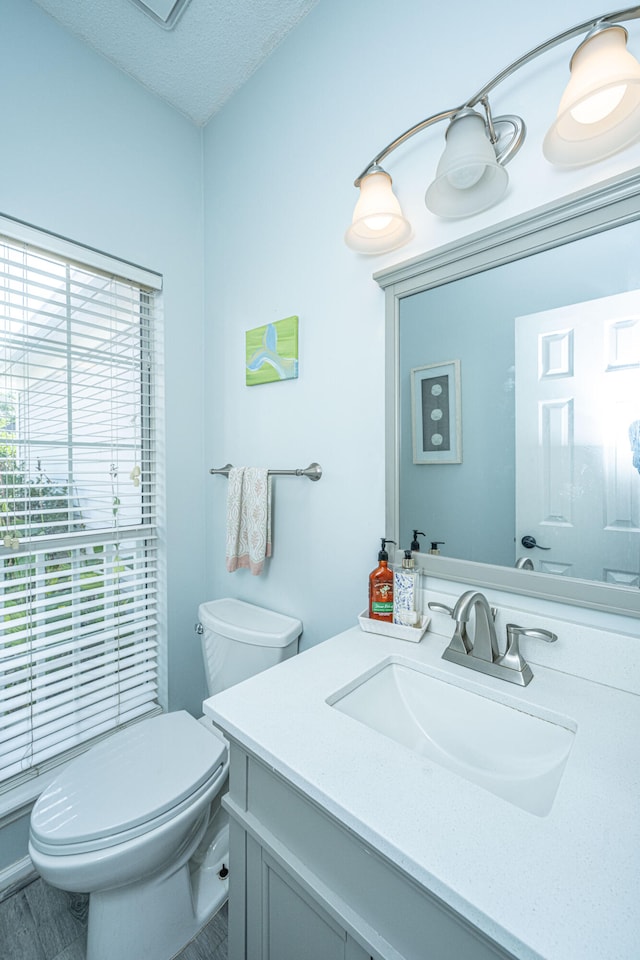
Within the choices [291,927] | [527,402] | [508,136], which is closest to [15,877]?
[291,927]

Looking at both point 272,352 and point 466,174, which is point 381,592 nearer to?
point 272,352

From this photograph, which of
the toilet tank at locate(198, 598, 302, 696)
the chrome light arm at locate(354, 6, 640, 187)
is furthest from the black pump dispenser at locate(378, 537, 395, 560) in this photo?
the chrome light arm at locate(354, 6, 640, 187)

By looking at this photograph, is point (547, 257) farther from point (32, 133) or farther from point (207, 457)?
point (32, 133)

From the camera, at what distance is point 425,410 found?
3.57 ft

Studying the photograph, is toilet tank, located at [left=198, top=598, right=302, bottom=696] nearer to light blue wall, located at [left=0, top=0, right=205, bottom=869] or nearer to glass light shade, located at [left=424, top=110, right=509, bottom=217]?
light blue wall, located at [left=0, top=0, right=205, bottom=869]

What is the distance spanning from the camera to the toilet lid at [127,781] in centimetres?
94

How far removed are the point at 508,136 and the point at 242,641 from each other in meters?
1.51

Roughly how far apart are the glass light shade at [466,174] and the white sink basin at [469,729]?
3.53 feet

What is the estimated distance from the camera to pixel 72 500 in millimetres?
1405

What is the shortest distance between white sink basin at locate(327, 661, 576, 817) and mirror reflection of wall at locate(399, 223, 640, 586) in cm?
31

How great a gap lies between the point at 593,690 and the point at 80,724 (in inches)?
61.2

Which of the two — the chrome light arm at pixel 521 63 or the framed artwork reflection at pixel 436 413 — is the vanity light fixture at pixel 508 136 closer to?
the chrome light arm at pixel 521 63

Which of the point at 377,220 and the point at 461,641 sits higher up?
the point at 377,220

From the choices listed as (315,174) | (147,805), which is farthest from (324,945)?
(315,174)
